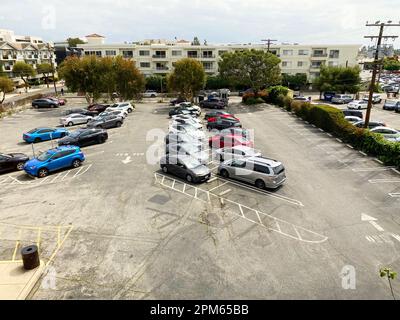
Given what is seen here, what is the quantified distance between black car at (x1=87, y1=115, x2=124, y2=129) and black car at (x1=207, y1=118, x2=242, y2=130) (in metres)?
10.6

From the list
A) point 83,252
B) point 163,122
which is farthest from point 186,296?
point 163,122

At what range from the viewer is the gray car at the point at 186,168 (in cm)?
1859

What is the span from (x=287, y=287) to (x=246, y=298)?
62.4 inches

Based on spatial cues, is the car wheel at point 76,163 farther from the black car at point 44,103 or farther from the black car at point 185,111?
the black car at point 44,103

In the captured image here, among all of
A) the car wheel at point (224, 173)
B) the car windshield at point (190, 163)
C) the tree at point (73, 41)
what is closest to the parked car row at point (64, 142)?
the car windshield at point (190, 163)

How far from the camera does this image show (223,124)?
104ft

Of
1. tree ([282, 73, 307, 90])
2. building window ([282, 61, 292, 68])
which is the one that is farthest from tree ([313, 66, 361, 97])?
building window ([282, 61, 292, 68])

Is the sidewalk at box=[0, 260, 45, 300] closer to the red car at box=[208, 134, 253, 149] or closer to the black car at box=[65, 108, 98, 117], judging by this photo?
the red car at box=[208, 134, 253, 149]

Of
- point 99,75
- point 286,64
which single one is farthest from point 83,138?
point 286,64

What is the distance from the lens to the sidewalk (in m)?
10.1

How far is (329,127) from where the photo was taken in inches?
1179

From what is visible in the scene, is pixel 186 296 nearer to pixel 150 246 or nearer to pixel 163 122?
pixel 150 246

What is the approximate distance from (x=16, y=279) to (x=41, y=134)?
68.2 ft

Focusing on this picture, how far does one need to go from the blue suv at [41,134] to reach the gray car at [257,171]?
18.4 meters
